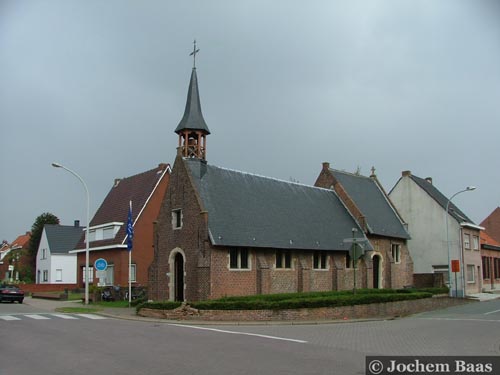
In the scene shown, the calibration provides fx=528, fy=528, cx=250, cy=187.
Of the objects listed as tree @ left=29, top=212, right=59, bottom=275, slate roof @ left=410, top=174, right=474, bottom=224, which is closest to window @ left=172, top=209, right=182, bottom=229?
slate roof @ left=410, top=174, right=474, bottom=224

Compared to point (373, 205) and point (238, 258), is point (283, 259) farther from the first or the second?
point (373, 205)

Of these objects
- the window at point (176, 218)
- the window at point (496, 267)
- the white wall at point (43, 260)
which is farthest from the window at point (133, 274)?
the window at point (496, 267)

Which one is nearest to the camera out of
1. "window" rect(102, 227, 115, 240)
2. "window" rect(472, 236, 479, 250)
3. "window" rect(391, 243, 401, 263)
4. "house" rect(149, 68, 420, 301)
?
"house" rect(149, 68, 420, 301)

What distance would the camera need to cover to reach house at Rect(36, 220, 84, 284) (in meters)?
61.6

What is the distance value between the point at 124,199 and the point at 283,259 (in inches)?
803

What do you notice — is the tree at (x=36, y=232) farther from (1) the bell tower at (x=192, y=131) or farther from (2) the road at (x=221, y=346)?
(2) the road at (x=221, y=346)

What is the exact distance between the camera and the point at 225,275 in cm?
3009

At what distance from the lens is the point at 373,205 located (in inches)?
1783

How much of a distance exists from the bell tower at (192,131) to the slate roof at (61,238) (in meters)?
34.7

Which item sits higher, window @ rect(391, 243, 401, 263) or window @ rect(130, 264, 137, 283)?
window @ rect(391, 243, 401, 263)

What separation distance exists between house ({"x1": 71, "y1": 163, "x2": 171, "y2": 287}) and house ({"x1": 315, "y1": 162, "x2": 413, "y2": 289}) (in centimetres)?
1423

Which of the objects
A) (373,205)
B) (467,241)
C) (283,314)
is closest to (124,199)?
(373,205)

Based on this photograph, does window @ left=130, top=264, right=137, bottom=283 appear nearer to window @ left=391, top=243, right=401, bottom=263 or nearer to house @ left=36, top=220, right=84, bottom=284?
house @ left=36, top=220, right=84, bottom=284

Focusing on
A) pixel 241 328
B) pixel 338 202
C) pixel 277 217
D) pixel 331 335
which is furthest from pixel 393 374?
pixel 338 202
